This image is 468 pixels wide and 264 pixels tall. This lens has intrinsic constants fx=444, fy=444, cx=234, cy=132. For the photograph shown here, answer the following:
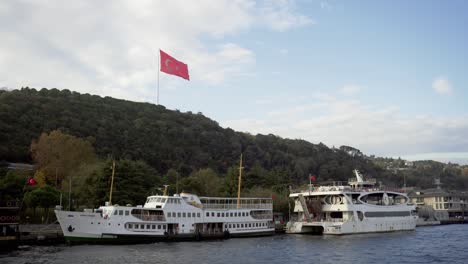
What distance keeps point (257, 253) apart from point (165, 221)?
15076mm

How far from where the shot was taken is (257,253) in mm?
42625

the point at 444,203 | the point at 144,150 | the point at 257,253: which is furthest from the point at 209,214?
the point at 444,203

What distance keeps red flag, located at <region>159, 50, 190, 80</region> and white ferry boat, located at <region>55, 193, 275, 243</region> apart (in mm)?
15372

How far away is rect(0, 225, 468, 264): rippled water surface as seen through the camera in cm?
3759

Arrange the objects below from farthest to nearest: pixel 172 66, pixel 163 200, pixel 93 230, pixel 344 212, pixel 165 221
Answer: pixel 344 212 < pixel 172 66 < pixel 163 200 < pixel 165 221 < pixel 93 230

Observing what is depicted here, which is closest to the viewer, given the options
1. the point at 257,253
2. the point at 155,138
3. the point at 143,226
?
the point at 257,253

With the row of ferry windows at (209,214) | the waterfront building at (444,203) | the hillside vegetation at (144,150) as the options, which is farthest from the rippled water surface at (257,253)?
the waterfront building at (444,203)

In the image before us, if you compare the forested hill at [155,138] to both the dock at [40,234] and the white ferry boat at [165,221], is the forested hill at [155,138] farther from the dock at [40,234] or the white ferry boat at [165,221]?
the dock at [40,234]

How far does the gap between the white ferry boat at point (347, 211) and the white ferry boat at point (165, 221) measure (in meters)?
5.81

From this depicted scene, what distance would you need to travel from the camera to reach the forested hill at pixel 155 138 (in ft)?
339

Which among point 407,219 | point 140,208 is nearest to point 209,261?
point 140,208

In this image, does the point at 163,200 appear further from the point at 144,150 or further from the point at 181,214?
the point at 144,150

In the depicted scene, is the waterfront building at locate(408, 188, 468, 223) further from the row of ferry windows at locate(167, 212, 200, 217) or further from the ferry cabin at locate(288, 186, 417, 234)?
the row of ferry windows at locate(167, 212, 200, 217)

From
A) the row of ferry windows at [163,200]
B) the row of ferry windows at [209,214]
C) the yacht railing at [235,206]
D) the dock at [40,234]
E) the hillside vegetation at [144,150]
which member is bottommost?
the dock at [40,234]
